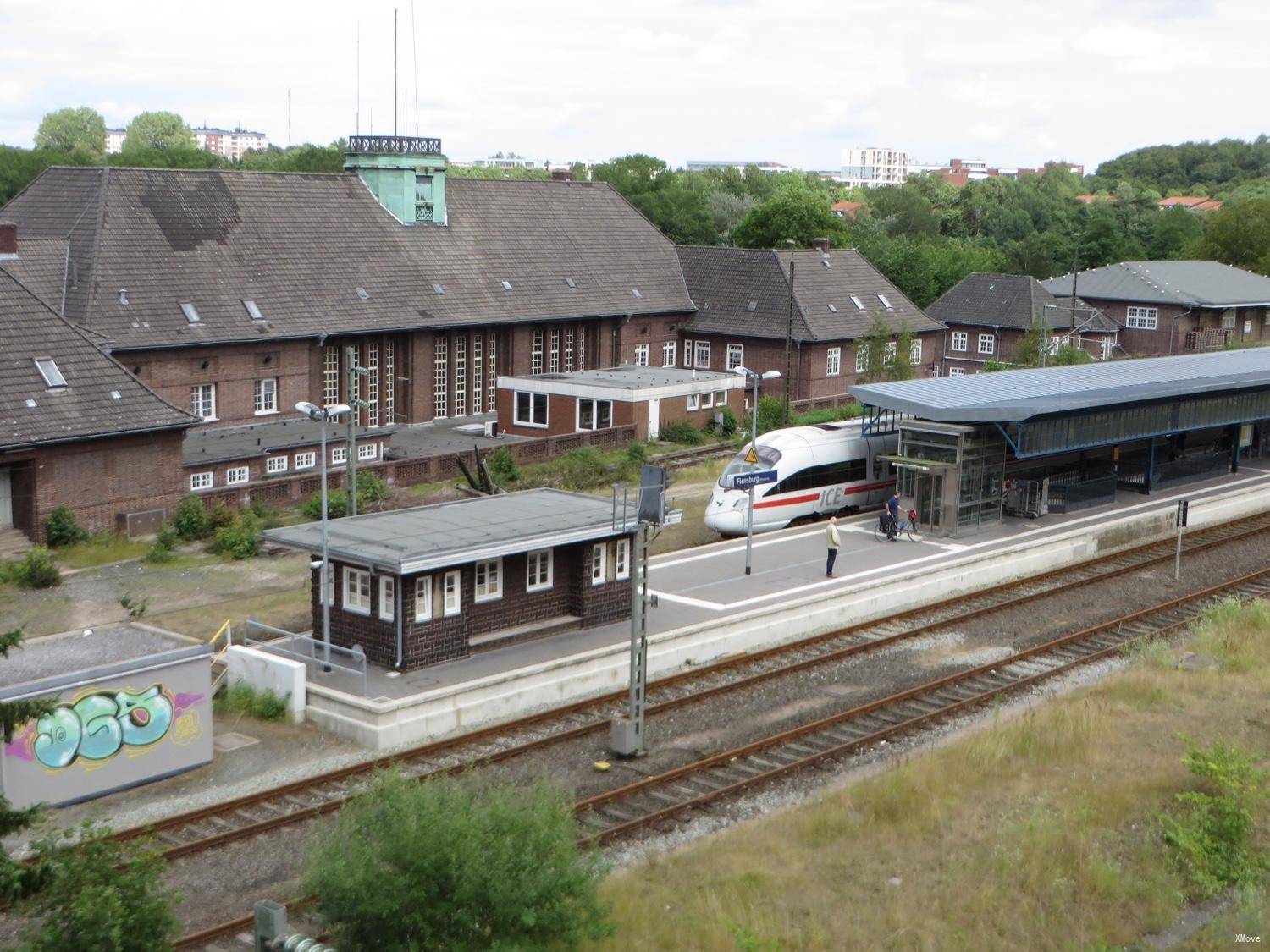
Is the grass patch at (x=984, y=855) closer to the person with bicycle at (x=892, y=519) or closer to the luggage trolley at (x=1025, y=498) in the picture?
the person with bicycle at (x=892, y=519)

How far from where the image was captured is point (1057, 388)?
1551 inches

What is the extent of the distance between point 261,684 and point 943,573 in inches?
614

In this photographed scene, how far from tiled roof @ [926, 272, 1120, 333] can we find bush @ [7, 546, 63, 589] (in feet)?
175

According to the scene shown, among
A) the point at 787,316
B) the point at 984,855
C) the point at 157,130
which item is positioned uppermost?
the point at 157,130

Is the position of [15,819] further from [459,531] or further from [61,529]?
[61,529]

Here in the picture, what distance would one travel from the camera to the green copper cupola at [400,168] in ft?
172

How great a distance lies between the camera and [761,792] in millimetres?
19328

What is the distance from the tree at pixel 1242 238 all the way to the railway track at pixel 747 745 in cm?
7170

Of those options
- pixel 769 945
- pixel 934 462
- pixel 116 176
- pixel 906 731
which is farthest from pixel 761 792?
pixel 116 176

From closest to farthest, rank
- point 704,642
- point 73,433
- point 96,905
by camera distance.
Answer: point 96,905 → point 704,642 → point 73,433

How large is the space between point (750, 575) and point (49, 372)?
17.5m

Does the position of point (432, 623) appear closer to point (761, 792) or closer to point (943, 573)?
point (761, 792)

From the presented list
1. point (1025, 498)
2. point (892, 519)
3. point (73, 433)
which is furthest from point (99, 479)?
point (1025, 498)

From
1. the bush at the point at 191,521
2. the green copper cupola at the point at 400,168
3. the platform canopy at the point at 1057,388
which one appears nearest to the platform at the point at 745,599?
the platform canopy at the point at 1057,388
